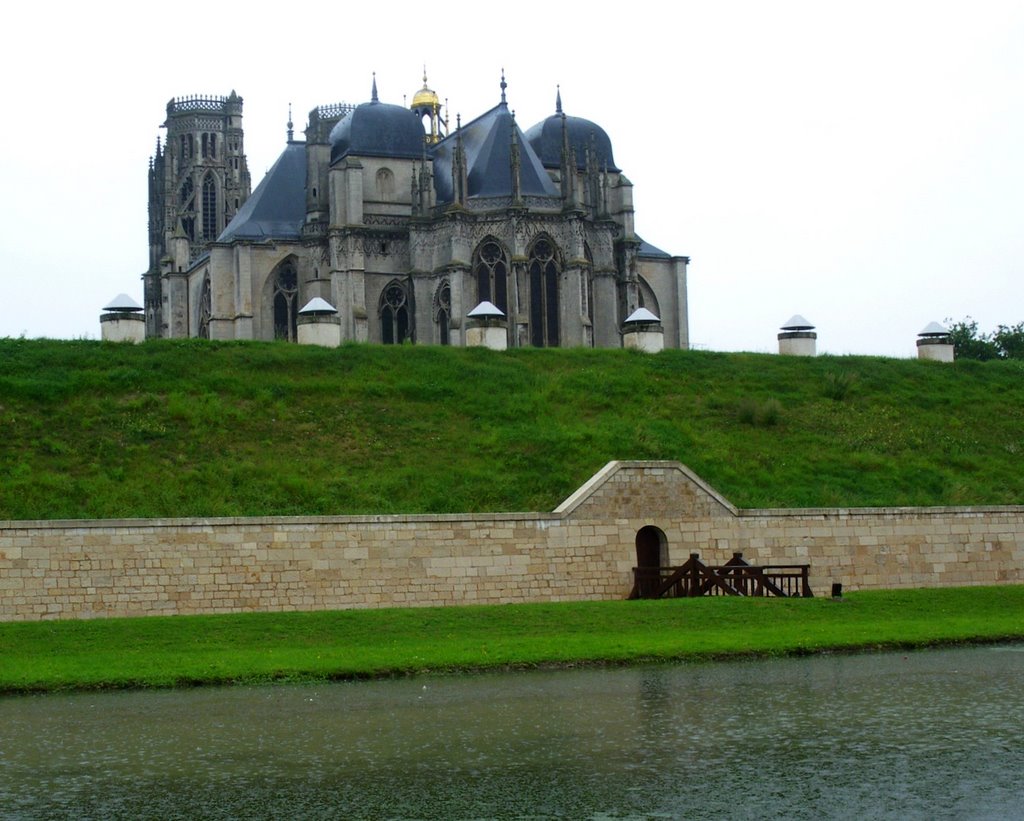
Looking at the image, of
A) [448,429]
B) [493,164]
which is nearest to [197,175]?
[493,164]

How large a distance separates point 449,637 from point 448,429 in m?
11.1

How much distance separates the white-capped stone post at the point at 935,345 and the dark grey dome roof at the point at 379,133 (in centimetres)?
2596

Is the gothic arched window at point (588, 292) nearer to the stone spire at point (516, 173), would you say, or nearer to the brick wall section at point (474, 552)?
the stone spire at point (516, 173)

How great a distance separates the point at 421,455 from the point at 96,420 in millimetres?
7107

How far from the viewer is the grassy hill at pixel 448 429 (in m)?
31.6

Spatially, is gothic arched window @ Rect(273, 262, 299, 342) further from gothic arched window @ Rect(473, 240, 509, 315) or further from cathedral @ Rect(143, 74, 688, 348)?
gothic arched window @ Rect(473, 240, 509, 315)

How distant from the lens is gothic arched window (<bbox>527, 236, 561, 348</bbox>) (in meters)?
60.7

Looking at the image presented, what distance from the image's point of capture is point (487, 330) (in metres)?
44.2

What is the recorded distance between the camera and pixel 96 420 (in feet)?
111

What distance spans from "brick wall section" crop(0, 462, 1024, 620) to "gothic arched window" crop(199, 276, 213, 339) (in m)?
42.6

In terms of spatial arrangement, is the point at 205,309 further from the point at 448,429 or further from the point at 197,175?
the point at 448,429

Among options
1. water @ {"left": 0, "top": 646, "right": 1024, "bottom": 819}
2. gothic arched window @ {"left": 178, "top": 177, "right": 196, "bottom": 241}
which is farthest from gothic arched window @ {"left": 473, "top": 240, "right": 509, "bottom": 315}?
water @ {"left": 0, "top": 646, "right": 1024, "bottom": 819}

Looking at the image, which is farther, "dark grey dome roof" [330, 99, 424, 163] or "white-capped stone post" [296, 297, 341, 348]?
"dark grey dome roof" [330, 99, 424, 163]

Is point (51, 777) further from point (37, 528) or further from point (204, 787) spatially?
point (37, 528)
